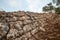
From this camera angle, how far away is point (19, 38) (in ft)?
30.7

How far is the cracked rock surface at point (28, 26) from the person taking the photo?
941 centimetres

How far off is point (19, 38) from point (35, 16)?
6.60 feet

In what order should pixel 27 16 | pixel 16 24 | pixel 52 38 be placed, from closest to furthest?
pixel 52 38, pixel 16 24, pixel 27 16

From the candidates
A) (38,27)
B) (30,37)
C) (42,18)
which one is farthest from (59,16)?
(30,37)

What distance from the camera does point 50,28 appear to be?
9.88 meters

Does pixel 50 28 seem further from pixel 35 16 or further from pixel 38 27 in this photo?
pixel 35 16

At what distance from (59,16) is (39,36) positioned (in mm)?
2371

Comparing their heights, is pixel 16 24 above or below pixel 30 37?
above

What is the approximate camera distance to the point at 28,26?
9.97 m

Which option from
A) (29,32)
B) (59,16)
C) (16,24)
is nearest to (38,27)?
(29,32)

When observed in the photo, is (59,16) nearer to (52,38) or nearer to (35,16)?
(35,16)

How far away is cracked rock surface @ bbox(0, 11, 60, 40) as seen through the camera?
941cm

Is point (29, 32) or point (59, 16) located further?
point (59, 16)

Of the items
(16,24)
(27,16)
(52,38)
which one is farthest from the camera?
(27,16)
